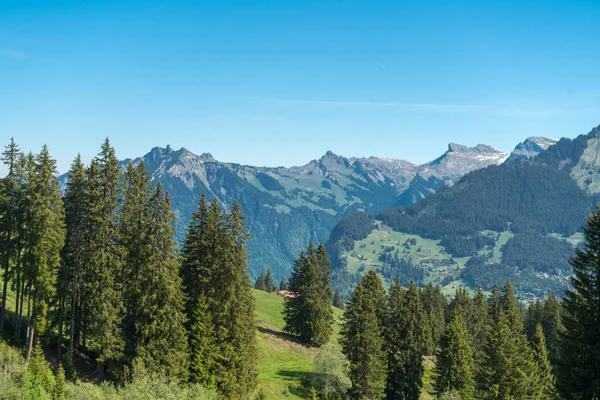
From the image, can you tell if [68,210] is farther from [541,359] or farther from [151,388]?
[541,359]

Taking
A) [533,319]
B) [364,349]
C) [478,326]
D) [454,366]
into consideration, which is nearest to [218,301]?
[364,349]

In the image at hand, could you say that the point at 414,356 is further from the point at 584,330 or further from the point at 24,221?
the point at 24,221

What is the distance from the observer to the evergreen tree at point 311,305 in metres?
84.8

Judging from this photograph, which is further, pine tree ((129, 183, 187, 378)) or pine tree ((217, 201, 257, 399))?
pine tree ((217, 201, 257, 399))

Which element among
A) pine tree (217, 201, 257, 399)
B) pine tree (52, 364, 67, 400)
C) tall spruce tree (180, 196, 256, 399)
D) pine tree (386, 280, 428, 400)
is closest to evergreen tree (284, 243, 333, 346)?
pine tree (386, 280, 428, 400)

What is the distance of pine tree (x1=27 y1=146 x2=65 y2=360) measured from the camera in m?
45.5

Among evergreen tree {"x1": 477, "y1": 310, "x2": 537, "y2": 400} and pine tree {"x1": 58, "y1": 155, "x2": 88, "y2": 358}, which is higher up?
pine tree {"x1": 58, "y1": 155, "x2": 88, "y2": 358}

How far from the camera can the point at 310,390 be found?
6406cm

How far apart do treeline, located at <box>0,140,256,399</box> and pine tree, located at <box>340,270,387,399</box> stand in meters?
19.2

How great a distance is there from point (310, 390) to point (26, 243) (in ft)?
126

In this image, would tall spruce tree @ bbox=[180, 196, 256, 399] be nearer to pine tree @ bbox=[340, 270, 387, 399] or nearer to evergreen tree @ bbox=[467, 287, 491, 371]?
pine tree @ bbox=[340, 270, 387, 399]

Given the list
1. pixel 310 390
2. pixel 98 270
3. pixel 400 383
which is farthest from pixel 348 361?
pixel 98 270

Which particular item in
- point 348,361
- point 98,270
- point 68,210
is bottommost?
point 348,361

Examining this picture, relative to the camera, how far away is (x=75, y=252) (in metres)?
47.1
